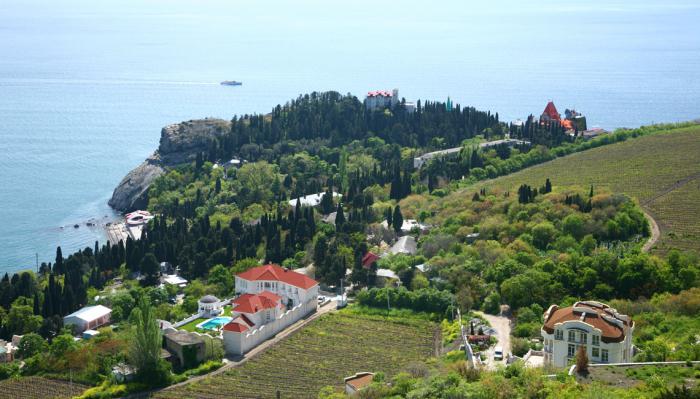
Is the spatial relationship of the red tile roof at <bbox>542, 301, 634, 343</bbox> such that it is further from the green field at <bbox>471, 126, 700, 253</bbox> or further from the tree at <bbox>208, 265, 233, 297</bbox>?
the tree at <bbox>208, 265, 233, 297</bbox>

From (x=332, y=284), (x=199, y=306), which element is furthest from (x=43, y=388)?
(x=332, y=284)

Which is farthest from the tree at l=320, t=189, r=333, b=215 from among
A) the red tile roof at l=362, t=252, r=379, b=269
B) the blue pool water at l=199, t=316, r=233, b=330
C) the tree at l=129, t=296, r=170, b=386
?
the tree at l=129, t=296, r=170, b=386

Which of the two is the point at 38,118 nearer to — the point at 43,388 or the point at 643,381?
the point at 43,388

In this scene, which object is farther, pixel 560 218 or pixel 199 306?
pixel 560 218

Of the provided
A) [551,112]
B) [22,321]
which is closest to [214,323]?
[22,321]

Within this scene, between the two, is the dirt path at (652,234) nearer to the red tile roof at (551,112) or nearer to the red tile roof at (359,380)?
the red tile roof at (359,380)

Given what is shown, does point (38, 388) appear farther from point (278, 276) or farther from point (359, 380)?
point (278, 276)
